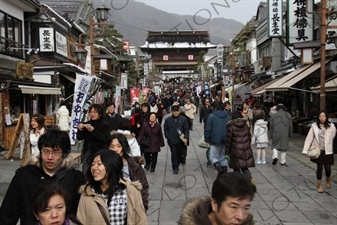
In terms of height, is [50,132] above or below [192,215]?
above

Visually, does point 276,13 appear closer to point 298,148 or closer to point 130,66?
point 298,148

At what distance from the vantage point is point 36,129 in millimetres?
7391

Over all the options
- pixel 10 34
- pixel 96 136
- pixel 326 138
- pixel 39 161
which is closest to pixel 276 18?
pixel 10 34

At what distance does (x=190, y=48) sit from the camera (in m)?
64.0

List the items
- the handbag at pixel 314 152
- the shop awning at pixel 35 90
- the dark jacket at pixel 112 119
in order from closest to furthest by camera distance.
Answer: the handbag at pixel 314 152 → the dark jacket at pixel 112 119 → the shop awning at pixel 35 90

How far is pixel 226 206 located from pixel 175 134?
7.86 metres

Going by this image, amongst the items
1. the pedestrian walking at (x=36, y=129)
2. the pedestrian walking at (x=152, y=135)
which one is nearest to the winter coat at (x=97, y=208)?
the pedestrian walking at (x=36, y=129)

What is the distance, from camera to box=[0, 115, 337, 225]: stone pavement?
21.3 feet

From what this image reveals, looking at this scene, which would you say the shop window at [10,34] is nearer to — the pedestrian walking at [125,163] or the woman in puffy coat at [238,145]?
the woman in puffy coat at [238,145]

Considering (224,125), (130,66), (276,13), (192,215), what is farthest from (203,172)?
(130,66)

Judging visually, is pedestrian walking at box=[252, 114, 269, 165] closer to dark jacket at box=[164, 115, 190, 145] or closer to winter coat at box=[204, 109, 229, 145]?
dark jacket at box=[164, 115, 190, 145]

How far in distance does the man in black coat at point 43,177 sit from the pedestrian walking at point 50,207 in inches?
14.1

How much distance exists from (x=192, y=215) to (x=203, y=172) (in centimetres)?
809

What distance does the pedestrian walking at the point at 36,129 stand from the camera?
7203 millimetres
